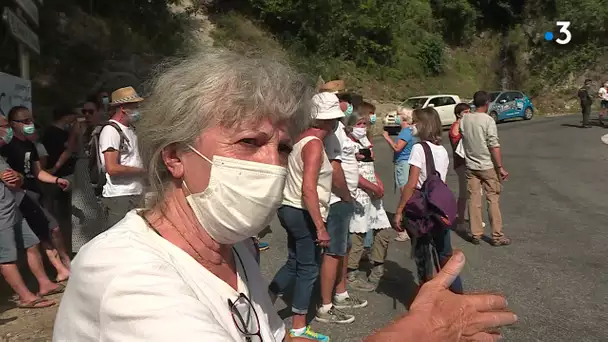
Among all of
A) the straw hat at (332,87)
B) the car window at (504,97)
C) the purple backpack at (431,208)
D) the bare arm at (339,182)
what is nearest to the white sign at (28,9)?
the straw hat at (332,87)

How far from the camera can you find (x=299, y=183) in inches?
167

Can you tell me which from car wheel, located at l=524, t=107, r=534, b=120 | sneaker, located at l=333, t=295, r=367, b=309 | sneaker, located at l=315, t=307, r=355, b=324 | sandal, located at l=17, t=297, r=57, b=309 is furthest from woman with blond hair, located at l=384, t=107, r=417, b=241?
car wheel, located at l=524, t=107, r=534, b=120

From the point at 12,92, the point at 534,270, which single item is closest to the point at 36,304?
the point at 12,92

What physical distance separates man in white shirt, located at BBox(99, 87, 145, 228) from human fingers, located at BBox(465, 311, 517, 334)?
3932 mm

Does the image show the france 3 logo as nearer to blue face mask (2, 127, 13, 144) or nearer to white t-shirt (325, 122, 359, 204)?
white t-shirt (325, 122, 359, 204)

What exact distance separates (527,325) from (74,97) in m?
15.2

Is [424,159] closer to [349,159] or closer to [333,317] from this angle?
[349,159]

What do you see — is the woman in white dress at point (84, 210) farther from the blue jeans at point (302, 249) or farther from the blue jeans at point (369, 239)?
the blue jeans at point (369, 239)

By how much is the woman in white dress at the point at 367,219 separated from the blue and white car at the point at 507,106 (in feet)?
69.2

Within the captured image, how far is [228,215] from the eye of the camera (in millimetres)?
1632

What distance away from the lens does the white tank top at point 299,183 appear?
4223 mm

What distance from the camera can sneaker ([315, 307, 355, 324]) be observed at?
477cm

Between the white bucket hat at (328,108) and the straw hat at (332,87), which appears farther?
the straw hat at (332,87)

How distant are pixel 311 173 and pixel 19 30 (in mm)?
4072
